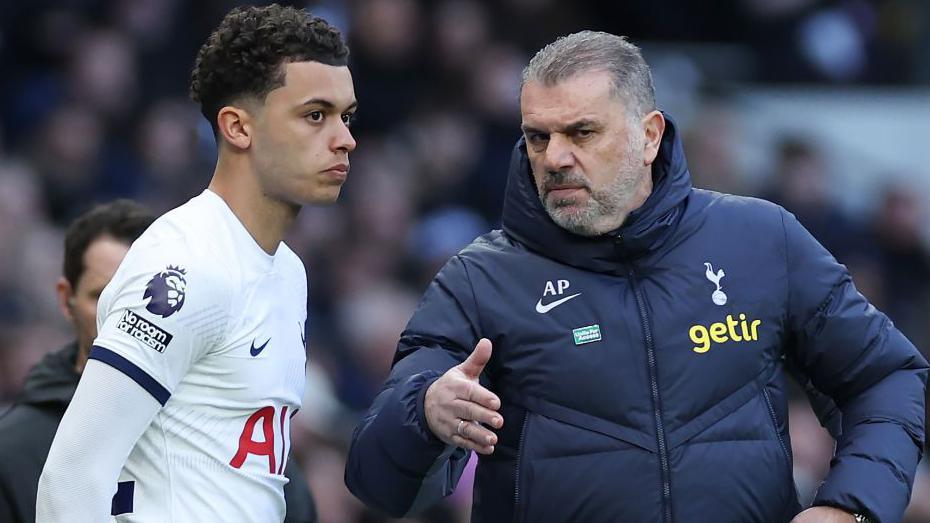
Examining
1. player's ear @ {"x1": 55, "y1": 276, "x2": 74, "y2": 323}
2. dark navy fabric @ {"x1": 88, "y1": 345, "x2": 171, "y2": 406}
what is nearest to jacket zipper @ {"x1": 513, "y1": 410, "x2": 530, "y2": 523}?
dark navy fabric @ {"x1": 88, "y1": 345, "x2": 171, "y2": 406}

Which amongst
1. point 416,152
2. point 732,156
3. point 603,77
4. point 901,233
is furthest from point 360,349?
point 603,77

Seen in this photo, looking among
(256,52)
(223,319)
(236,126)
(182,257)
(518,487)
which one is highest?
(256,52)

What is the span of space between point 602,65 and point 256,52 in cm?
88

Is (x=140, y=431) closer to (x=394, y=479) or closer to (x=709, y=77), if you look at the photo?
(x=394, y=479)

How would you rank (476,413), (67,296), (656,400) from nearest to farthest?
(476,413) → (656,400) → (67,296)

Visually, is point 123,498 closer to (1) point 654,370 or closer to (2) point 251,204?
(2) point 251,204

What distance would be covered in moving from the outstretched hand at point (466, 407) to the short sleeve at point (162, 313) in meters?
0.50

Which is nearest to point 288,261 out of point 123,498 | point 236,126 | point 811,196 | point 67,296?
point 236,126

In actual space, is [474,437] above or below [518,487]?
above

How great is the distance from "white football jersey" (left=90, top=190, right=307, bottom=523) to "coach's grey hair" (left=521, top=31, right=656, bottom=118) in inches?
34.1

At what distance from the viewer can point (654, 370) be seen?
3.97m

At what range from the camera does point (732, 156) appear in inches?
431

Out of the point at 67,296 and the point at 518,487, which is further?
the point at 67,296

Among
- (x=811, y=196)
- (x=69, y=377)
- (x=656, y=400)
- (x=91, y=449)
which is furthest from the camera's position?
(x=811, y=196)
